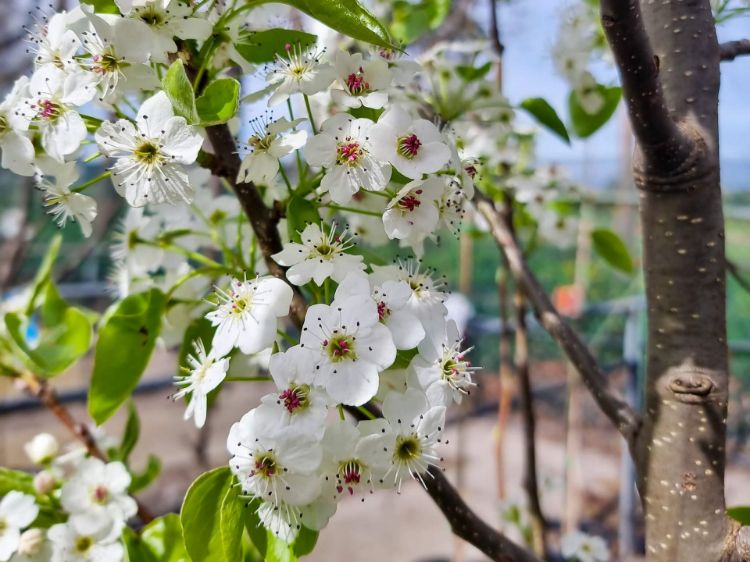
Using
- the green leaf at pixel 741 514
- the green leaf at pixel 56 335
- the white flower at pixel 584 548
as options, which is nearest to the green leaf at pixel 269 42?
the green leaf at pixel 56 335

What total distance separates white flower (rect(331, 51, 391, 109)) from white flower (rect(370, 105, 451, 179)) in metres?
0.05

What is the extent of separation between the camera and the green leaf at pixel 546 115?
2.38 feet

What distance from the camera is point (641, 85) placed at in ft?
1.67

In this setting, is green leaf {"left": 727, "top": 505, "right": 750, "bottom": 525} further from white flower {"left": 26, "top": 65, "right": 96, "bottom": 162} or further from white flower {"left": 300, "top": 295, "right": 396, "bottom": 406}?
white flower {"left": 26, "top": 65, "right": 96, "bottom": 162}

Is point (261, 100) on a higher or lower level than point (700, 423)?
higher

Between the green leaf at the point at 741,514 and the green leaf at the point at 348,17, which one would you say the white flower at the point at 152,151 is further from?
the green leaf at the point at 741,514

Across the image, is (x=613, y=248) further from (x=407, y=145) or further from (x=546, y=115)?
(x=407, y=145)

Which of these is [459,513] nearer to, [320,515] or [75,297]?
[320,515]

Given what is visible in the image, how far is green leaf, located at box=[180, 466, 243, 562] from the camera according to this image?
49 cm

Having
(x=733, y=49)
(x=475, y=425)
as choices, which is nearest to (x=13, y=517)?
(x=733, y=49)

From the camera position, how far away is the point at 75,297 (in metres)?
4.36

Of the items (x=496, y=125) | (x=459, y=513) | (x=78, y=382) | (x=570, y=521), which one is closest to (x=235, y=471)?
(x=459, y=513)

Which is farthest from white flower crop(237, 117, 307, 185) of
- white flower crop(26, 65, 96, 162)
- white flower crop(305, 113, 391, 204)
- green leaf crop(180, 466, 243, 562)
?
green leaf crop(180, 466, 243, 562)

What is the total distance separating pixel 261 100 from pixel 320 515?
14.2 inches
